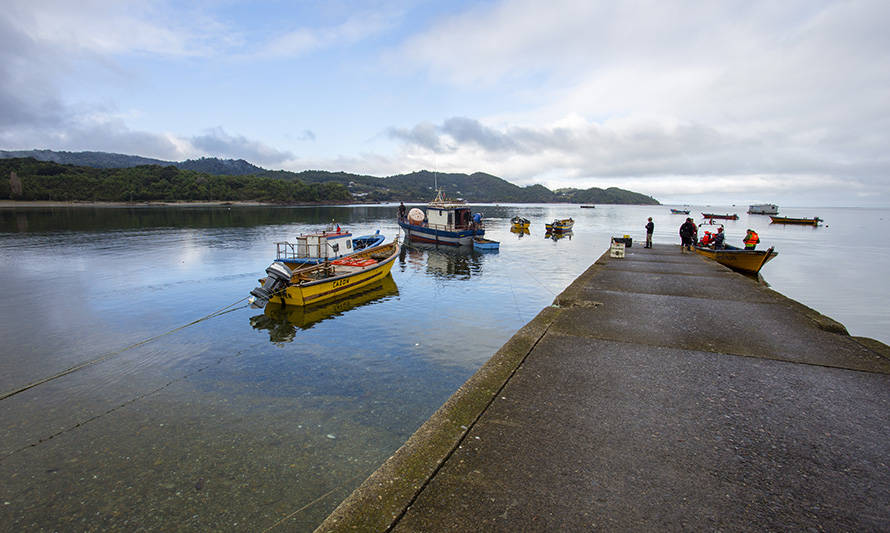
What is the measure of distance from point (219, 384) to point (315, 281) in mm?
6862

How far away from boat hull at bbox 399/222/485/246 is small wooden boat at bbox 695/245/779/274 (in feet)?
62.7

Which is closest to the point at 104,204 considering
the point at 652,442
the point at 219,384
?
the point at 219,384

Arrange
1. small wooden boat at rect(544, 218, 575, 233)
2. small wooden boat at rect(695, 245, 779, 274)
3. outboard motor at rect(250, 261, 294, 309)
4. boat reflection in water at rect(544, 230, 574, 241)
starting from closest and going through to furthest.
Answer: outboard motor at rect(250, 261, 294, 309) < small wooden boat at rect(695, 245, 779, 274) < boat reflection in water at rect(544, 230, 574, 241) < small wooden boat at rect(544, 218, 575, 233)

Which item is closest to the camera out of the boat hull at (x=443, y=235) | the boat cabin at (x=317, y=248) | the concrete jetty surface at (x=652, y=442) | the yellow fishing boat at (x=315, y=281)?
the concrete jetty surface at (x=652, y=442)

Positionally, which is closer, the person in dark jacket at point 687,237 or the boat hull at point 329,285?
the boat hull at point 329,285

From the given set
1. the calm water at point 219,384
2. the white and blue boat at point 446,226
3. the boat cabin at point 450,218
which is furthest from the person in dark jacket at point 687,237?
the boat cabin at point 450,218

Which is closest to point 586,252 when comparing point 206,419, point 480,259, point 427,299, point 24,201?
point 480,259

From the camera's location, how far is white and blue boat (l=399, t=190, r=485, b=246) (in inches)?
1432

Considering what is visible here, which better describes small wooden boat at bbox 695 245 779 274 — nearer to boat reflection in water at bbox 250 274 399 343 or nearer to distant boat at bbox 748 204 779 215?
boat reflection in water at bbox 250 274 399 343

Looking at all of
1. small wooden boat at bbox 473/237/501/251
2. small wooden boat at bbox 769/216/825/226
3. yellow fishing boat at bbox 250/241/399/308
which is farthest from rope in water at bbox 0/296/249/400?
small wooden boat at bbox 769/216/825/226

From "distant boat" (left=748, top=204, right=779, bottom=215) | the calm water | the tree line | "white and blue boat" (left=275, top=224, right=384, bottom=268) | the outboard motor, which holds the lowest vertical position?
the calm water

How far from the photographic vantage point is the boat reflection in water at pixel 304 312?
12664mm

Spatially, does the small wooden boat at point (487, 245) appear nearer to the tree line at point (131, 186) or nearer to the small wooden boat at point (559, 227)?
the small wooden boat at point (559, 227)

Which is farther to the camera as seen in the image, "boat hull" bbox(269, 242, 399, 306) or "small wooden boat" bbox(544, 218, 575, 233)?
"small wooden boat" bbox(544, 218, 575, 233)
